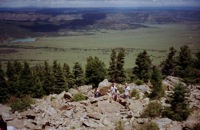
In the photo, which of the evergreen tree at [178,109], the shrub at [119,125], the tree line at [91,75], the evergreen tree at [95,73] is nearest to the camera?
the shrub at [119,125]

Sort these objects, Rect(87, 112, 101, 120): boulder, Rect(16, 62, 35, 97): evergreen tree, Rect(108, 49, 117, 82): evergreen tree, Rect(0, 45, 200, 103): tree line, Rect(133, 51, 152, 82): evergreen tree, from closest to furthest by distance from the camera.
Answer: Rect(87, 112, 101, 120): boulder, Rect(0, 45, 200, 103): tree line, Rect(16, 62, 35, 97): evergreen tree, Rect(133, 51, 152, 82): evergreen tree, Rect(108, 49, 117, 82): evergreen tree

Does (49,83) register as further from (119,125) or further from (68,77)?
(119,125)

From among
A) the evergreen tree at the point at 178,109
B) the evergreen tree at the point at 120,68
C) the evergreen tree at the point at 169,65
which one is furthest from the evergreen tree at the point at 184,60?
the evergreen tree at the point at 178,109

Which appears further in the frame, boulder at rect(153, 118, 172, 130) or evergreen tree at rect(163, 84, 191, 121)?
evergreen tree at rect(163, 84, 191, 121)

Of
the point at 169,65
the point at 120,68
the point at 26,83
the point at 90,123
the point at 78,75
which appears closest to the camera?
the point at 90,123

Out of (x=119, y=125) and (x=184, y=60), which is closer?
(x=119, y=125)

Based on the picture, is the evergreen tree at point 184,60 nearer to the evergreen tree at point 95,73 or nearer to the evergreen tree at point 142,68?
the evergreen tree at point 142,68

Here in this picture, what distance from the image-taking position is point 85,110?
64.0ft

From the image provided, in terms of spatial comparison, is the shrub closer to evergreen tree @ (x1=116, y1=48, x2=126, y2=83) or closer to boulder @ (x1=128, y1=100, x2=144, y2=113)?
boulder @ (x1=128, y1=100, x2=144, y2=113)

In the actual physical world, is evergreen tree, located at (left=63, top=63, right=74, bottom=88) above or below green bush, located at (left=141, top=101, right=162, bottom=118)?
below

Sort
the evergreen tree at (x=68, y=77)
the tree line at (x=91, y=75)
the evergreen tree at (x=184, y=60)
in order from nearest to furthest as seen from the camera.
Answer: the evergreen tree at (x=184, y=60)
the tree line at (x=91, y=75)
the evergreen tree at (x=68, y=77)

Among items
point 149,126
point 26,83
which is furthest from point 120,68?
point 149,126

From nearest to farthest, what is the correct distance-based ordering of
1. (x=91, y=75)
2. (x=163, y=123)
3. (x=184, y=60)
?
(x=163, y=123)
(x=184, y=60)
(x=91, y=75)

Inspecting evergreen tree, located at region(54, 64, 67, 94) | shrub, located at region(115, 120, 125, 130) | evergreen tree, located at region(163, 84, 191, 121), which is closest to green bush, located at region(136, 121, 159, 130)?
shrub, located at region(115, 120, 125, 130)
